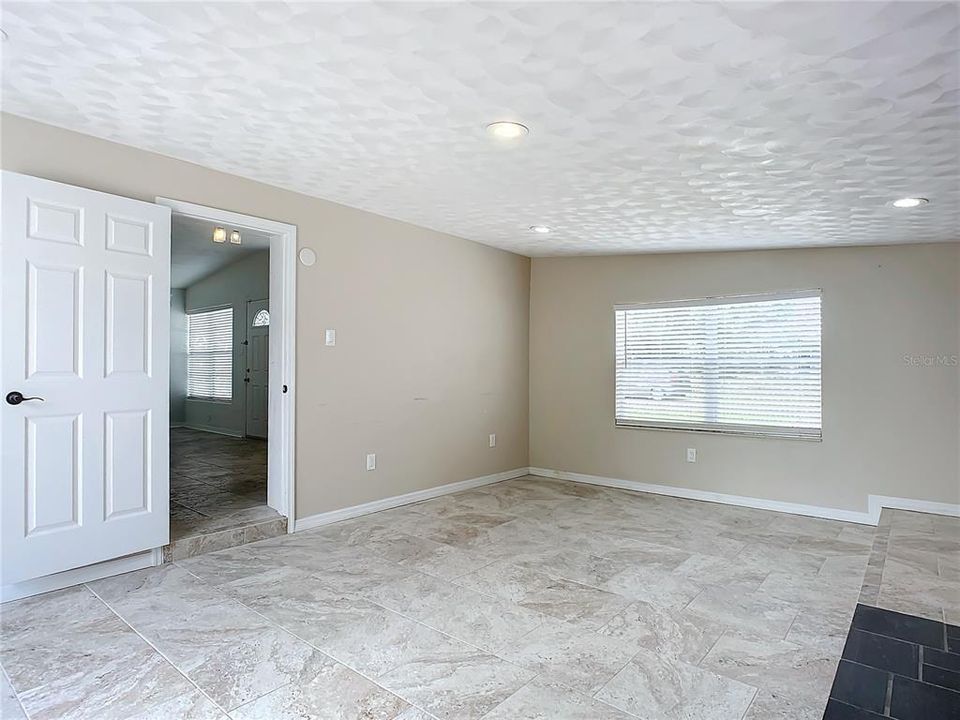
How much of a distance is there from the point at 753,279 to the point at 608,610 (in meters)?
3.47

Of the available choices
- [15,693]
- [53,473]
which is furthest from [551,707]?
[53,473]

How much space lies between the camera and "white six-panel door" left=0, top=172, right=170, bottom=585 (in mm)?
2785

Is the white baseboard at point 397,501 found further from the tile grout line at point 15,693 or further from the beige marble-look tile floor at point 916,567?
the beige marble-look tile floor at point 916,567

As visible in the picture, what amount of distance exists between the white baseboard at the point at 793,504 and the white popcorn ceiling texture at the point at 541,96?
84.1 inches

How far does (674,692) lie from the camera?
85.2 inches

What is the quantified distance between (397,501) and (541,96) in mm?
3457

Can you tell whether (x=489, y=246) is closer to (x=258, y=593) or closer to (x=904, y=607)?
(x=258, y=593)

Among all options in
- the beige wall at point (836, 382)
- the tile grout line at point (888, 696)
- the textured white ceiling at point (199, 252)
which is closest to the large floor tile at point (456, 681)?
the tile grout line at point (888, 696)

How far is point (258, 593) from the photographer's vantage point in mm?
3020

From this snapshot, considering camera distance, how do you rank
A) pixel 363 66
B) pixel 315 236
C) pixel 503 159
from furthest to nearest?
pixel 315 236, pixel 503 159, pixel 363 66

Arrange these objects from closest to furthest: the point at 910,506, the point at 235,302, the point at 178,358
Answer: the point at 910,506
the point at 235,302
the point at 178,358

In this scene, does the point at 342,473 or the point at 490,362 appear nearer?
the point at 342,473

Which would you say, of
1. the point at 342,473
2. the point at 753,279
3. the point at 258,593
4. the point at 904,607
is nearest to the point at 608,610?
the point at 904,607

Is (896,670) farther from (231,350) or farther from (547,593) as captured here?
(231,350)
